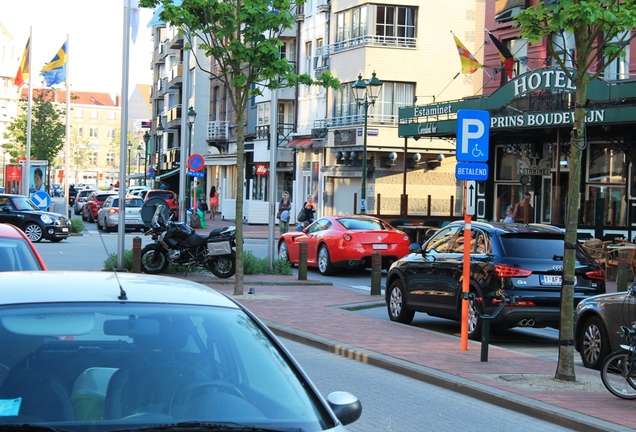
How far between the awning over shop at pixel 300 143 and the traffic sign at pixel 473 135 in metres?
39.9

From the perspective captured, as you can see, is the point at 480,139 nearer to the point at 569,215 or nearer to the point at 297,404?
the point at 569,215

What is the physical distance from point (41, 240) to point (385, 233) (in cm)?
1584

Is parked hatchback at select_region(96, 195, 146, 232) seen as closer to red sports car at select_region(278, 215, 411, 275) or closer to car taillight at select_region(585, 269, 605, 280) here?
red sports car at select_region(278, 215, 411, 275)

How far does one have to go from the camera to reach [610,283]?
25.0 metres

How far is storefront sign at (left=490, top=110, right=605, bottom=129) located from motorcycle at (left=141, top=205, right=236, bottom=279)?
9164 millimetres

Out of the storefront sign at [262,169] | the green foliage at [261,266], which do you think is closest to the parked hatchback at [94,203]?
the storefront sign at [262,169]

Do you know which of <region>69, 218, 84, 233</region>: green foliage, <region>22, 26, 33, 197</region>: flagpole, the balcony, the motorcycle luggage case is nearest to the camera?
the motorcycle luggage case

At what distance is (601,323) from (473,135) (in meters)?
2.75

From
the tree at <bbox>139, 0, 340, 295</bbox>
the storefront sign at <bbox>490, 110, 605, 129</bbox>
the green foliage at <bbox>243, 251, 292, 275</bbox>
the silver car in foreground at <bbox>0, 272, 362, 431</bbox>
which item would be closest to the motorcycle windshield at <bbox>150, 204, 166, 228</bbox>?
the green foliage at <bbox>243, 251, 292, 275</bbox>

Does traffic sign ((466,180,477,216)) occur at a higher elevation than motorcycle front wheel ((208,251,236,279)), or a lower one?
higher

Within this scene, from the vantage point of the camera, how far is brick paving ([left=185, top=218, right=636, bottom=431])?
9648 millimetres

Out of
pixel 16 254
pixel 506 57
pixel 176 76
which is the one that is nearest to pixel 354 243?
pixel 506 57

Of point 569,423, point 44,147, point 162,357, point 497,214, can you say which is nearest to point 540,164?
point 497,214

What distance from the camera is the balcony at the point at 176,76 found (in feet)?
272
